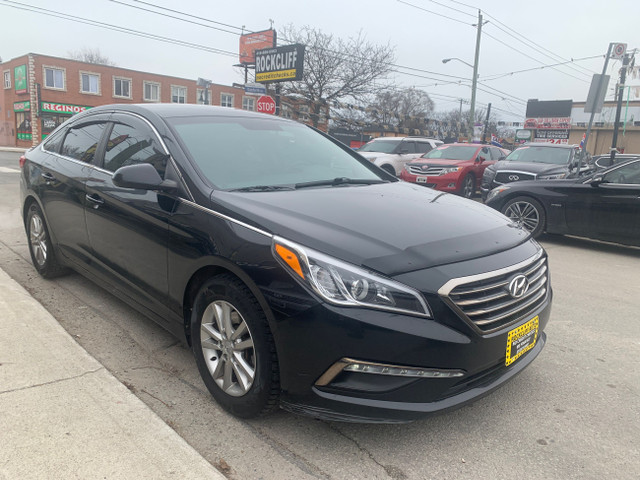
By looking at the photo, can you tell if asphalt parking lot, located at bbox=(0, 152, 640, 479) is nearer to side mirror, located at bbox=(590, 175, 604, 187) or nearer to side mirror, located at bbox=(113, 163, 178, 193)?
side mirror, located at bbox=(113, 163, 178, 193)

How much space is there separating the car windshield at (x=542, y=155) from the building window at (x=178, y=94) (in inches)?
1478

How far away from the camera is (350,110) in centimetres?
3350

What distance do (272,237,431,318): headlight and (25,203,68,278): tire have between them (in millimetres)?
3253

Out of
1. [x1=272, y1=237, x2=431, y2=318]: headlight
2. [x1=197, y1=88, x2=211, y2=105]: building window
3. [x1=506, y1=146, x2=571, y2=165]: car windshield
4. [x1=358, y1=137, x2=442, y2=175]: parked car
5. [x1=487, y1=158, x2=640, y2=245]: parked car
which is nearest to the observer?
[x1=272, y1=237, x2=431, y2=318]: headlight

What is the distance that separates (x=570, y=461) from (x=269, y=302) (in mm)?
1600

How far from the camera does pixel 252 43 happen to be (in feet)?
119

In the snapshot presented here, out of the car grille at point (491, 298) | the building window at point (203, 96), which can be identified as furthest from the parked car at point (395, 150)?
the building window at point (203, 96)

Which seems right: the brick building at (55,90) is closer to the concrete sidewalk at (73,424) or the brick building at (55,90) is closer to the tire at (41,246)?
the tire at (41,246)

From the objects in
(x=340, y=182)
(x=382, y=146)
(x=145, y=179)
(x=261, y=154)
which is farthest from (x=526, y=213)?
(x=382, y=146)

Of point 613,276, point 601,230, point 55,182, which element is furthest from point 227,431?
point 601,230

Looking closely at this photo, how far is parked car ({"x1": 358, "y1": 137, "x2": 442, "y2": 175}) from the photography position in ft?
48.7

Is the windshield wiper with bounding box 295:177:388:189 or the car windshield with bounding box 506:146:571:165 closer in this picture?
the windshield wiper with bounding box 295:177:388:189

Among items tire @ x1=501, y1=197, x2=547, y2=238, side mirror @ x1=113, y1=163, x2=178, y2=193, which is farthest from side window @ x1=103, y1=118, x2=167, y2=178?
tire @ x1=501, y1=197, x2=547, y2=238

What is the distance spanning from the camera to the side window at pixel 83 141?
3.85 metres
